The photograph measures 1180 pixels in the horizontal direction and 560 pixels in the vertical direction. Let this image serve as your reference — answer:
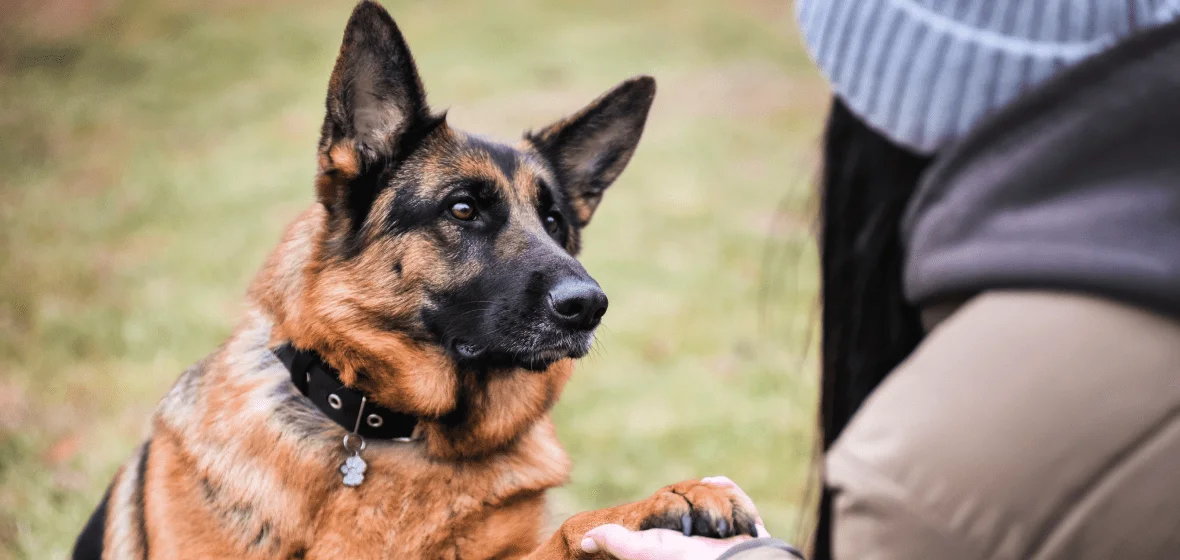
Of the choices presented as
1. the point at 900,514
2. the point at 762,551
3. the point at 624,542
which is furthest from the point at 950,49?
the point at 624,542

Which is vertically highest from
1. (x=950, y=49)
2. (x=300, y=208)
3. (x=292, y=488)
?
(x=950, y=49)

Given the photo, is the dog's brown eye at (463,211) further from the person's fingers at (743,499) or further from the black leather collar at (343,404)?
the person's fingers at (743,499)

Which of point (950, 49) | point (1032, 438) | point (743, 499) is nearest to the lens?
point (1032, 438)

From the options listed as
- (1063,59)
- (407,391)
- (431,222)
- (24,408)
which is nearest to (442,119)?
(431,222)

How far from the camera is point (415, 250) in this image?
106 inches

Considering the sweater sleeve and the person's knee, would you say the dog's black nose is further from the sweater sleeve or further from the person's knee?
the person's knee

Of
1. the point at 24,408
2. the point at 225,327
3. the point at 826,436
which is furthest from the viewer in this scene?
the point at 225,327

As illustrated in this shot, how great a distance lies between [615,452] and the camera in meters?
4.66

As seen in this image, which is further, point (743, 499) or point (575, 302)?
point (575, 302)

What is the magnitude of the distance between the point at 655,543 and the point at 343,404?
1.01m

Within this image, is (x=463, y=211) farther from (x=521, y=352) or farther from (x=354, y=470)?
(x=354, y=470)

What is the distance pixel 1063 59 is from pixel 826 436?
1.38 m

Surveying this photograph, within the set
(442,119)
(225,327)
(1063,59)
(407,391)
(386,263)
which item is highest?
(1063,59)

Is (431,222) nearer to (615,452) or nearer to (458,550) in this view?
(458,550)
